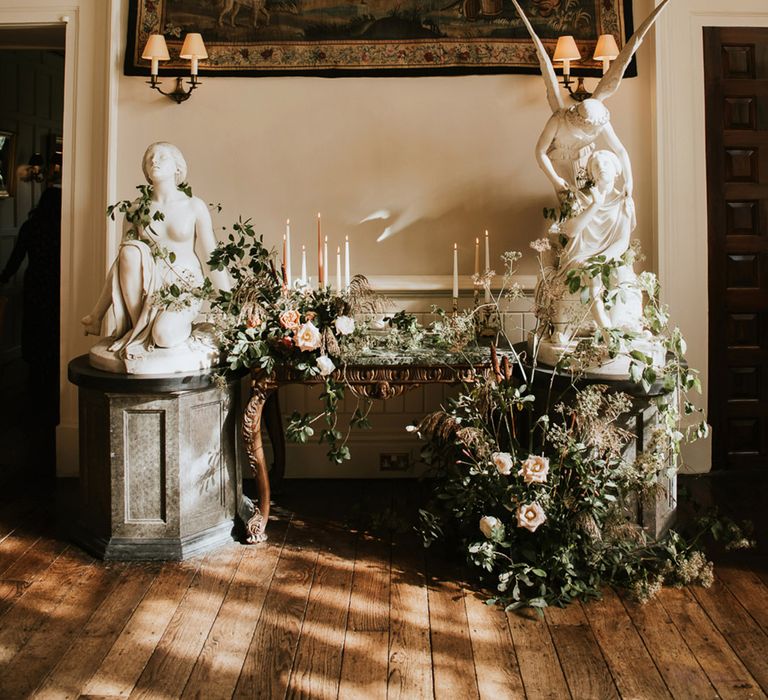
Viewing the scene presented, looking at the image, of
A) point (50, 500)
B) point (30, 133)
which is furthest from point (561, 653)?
point (30, 133)

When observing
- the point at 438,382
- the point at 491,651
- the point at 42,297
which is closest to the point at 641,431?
the point at 438,382

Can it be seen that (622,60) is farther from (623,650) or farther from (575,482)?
(623,650)

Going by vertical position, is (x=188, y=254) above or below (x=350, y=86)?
below

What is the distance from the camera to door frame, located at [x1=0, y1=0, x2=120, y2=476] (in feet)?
15.3

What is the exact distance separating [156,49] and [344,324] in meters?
1.85

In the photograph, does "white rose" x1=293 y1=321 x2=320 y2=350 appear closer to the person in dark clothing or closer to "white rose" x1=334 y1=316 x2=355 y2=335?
"white rose" x1=334 y1=316 x2=355 y2=335

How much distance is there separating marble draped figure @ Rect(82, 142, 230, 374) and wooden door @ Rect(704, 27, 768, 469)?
104 inches

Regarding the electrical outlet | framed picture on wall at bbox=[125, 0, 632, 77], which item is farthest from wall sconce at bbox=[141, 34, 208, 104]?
the electrical outlet

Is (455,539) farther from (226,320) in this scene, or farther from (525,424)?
(226,320)

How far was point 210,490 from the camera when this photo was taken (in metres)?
3.77

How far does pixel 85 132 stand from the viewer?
4711 mm

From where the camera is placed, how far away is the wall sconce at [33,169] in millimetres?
7348

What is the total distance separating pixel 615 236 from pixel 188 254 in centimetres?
178

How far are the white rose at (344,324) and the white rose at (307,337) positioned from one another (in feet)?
0.32
